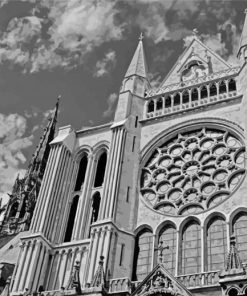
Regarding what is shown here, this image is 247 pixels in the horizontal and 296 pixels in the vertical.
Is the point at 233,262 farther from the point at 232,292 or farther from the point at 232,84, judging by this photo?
the point at 232,84

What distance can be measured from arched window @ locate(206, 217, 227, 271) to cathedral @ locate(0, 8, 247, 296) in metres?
0.04

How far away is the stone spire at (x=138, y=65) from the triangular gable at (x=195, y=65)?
1.19 meters

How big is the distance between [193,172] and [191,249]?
344cm

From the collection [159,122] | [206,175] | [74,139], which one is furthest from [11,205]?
[206,175]

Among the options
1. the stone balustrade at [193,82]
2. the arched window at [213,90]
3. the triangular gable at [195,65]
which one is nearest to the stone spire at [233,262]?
the arched window at [213,90]

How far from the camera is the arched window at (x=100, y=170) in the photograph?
68.3 feet

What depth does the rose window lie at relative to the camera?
18188 millimetres

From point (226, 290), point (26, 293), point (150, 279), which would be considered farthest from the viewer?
point (26, 293)

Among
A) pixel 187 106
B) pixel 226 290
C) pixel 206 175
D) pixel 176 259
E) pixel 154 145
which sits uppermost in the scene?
pixel 187 106

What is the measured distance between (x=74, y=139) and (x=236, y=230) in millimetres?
9103

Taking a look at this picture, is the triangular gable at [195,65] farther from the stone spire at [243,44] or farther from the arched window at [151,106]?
the arched window at [151,106]

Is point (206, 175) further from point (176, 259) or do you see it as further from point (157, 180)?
point (176, 259)

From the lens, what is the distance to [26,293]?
1667 centimetres

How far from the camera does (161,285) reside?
14336 mm
